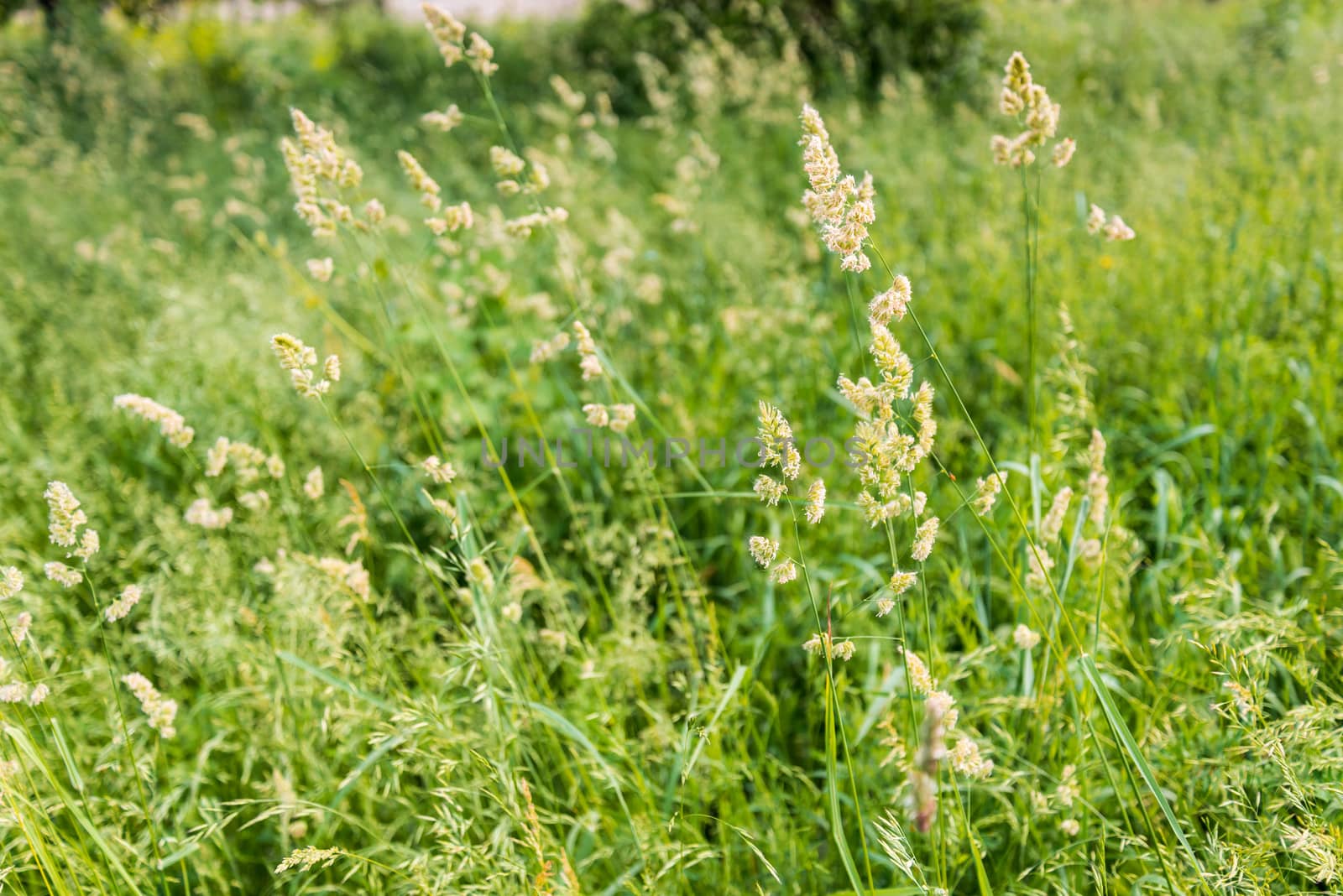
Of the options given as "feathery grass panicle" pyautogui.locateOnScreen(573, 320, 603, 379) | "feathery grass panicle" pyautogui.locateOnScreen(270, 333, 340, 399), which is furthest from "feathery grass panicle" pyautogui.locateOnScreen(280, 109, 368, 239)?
"feathery grass panicle" pyautogui.locateOnScreen(573, 320, 603, 379)

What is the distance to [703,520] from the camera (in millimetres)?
2736

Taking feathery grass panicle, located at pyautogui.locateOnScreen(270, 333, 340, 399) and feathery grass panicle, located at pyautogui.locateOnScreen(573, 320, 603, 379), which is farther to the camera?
feathery grass panicle, located at pyautogui.locateOnScreen(573, 320, 603, 379)

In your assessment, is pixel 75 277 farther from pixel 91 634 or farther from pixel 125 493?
pixel 91 634

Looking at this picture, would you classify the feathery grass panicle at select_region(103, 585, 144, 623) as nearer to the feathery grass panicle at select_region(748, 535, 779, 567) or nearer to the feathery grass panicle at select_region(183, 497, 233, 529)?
the feathery grass panicle at select_region(183, 497, 233, 529)

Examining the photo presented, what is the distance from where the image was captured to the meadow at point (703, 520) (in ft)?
4.64

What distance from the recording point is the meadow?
1.42m

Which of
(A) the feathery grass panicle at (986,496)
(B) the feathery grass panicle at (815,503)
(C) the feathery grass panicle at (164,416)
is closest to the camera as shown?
(B) the feathery grass panicle at (815,503)

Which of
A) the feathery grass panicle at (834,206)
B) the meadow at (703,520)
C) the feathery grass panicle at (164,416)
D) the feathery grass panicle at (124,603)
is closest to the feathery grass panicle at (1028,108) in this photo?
the meadow at (703,520)

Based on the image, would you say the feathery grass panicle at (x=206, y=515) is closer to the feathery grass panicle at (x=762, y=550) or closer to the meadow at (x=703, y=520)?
the meadow at (x=703, y=520)

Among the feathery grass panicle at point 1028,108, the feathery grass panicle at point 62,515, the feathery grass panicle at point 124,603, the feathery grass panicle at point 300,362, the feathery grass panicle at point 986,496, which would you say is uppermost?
the feathery grass panicle at point 1028,108

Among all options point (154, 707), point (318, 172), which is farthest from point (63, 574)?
point (318, 172)

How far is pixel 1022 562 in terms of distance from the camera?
71.3 inches

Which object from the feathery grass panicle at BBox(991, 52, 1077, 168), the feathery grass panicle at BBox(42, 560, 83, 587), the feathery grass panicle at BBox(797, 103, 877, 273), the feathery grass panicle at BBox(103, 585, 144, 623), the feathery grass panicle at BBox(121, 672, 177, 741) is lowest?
the feathery grass panicle at BBox(121, 672, 177, 741)

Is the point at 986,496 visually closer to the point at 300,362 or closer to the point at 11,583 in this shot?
the point at 300,362
